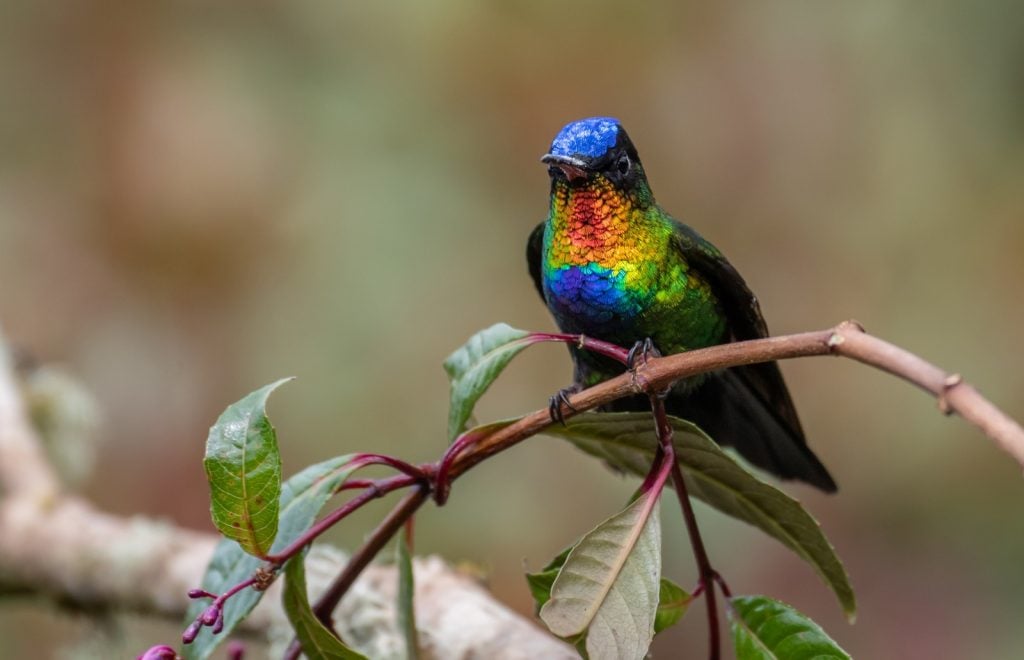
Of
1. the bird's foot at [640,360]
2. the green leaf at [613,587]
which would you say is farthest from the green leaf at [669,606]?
the bird's foot at [640,360]

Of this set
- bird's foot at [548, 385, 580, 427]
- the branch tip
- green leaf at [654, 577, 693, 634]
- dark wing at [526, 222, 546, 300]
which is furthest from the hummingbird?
the branch tip

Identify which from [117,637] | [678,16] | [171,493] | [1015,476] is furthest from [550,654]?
[678,16]

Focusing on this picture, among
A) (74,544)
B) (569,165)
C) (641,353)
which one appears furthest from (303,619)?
(74,544)

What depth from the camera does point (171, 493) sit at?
4758 mm

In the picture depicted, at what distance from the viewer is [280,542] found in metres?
1.50

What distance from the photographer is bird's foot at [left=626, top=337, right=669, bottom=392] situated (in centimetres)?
139

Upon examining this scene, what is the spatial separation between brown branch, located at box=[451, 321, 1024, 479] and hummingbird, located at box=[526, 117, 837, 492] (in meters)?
0.36

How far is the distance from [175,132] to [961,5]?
353cm

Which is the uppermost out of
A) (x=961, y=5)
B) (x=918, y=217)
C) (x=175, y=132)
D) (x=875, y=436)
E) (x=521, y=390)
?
(x=175, y=132)

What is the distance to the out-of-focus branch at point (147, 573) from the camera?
6.39ft

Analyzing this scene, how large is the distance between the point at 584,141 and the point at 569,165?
0.18 ft

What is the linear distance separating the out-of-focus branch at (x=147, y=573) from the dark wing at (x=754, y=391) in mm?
518

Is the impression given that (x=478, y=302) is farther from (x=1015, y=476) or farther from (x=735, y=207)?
(x=1015, y=476)

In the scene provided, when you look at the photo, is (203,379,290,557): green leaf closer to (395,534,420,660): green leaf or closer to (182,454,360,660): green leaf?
(182,454,360,660): green leaf
